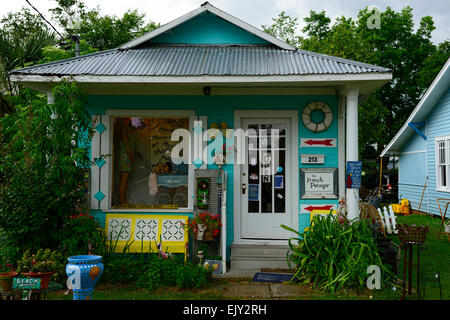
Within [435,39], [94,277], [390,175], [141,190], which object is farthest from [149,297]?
[435,39]

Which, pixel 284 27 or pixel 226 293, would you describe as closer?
pixel 226 293

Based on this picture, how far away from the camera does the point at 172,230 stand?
6926 mm

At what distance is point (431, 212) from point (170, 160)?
36.9 ft

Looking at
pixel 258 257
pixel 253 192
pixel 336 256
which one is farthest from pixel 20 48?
pixel 336 256

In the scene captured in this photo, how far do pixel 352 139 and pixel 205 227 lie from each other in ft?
8.71

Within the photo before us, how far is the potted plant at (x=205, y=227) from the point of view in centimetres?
646

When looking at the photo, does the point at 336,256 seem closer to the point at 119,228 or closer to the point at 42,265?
the point at 119,228

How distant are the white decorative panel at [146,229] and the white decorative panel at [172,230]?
14 cm

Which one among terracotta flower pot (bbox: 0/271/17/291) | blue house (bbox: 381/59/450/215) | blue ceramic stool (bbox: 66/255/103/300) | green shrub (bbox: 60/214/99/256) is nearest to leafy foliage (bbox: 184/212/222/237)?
green shrub (bbox: 60/214/99/256)

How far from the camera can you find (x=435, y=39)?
97.2 ft

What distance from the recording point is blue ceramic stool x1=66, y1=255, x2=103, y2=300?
14.1 feet

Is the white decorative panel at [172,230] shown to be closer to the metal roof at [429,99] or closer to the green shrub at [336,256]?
the green shrub at [336,256]

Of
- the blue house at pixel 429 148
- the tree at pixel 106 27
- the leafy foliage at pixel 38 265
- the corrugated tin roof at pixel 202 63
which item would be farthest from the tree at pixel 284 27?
the leafy foliage at pixel 38 265
